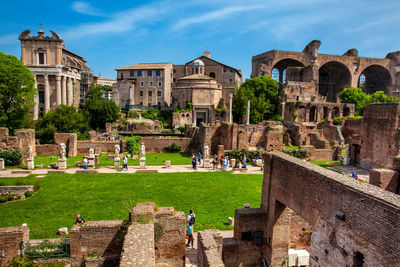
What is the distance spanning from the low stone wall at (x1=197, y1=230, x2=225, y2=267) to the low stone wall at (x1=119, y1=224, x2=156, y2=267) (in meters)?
1.72

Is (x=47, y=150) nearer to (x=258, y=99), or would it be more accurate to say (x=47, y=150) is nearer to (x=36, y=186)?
(x=36, y=186)

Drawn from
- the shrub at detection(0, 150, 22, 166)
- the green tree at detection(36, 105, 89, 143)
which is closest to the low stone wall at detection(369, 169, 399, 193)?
the shrub at detection(0, 150, 22, 166)

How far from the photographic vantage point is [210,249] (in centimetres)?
754

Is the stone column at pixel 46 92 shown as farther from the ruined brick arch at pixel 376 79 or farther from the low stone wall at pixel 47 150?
the ruined brick arch at pixel 376 79

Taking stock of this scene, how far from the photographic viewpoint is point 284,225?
8984 millimetres

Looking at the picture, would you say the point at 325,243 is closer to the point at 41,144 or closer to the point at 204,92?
the point at 41,144

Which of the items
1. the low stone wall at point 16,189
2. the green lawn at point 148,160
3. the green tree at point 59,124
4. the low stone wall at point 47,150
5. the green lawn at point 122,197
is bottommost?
the green lawn at point 122,197

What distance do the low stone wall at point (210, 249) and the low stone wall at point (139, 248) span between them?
1.72 m

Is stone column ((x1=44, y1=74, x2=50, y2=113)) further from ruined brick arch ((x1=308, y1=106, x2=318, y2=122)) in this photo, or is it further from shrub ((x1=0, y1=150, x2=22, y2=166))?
ruined brick arch ((x1=308, y1=106, x2=318, y2=122))

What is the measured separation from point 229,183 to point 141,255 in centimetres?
1357

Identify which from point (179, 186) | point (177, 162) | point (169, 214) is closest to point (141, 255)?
point (169, 214)

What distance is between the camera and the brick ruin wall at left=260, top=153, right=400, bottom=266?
4.95 meters

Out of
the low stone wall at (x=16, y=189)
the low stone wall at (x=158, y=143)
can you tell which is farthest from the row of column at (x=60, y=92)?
the low stone wall at (x=16, y=189)

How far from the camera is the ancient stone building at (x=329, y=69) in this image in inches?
2291
